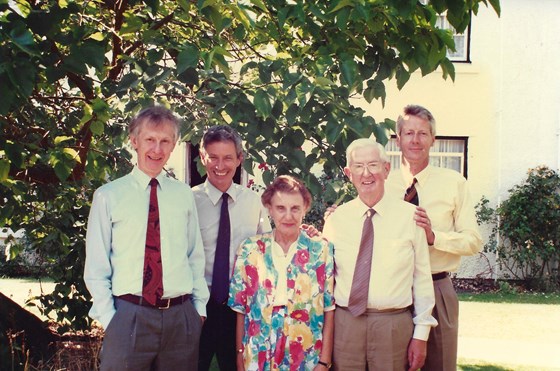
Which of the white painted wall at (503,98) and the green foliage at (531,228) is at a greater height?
the white painted wall at (503,98)

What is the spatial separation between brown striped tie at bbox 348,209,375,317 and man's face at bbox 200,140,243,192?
0.80 m

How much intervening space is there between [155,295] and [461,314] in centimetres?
714

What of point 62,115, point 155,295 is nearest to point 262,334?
point 155,295

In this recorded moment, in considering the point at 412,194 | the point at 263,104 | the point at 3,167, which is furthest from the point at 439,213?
the point at 3,167

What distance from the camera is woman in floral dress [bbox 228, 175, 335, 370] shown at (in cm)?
341

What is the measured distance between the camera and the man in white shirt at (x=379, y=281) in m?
3.31

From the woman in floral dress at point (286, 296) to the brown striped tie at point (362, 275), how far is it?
152 mm

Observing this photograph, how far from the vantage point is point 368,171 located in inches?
133

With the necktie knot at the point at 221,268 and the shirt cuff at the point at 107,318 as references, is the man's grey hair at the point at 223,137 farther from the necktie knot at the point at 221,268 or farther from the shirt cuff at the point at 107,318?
the shirt cuff at the point at 107,318

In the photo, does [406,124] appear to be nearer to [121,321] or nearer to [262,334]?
[262,334]

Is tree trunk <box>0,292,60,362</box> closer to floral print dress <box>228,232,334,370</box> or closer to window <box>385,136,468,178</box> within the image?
floral print dress <box>228,232,334,370</box>

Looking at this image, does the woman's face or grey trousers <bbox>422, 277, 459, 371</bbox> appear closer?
the woman's face

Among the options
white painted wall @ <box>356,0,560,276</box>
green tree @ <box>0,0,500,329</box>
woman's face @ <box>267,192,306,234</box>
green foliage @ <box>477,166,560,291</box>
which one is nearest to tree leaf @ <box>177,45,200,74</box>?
green tree @ <box>0,0,500,329</box>

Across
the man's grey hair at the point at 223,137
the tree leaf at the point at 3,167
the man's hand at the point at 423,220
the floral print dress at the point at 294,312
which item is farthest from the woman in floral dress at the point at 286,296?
the tree leaf at the point at 3,167
